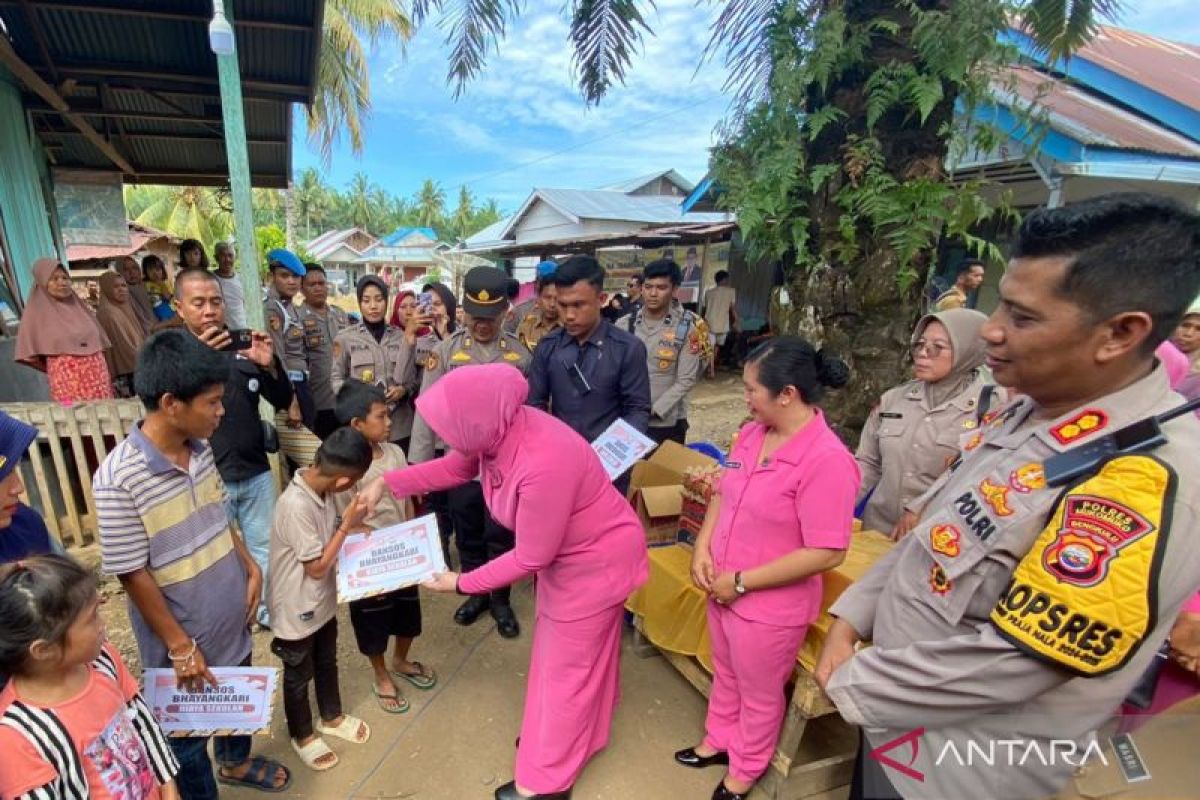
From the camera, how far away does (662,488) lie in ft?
11.5

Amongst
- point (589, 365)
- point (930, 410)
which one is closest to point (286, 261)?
point (589, 365)

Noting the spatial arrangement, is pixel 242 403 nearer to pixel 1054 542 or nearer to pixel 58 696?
pixel 58 696

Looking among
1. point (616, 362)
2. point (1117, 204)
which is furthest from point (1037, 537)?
point (616, 362)

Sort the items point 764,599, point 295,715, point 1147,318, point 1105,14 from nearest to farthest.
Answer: point 1147,318, point 764,599, point 295,715, point 1105,14

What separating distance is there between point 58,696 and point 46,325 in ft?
14.0

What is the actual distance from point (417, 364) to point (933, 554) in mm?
3655

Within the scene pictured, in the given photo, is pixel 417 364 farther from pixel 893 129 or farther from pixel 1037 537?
pixel 1037 537

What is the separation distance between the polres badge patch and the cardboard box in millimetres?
2372

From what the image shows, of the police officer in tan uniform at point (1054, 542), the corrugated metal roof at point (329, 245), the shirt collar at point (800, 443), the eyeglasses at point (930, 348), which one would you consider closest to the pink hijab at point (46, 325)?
the shirt collar at point (800, 443)

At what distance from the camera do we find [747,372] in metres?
2.12

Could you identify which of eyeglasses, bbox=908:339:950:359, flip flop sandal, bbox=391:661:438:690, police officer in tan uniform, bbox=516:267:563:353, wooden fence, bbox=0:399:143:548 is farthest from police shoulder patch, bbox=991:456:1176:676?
wooden fence, bbox=0:399:143:548

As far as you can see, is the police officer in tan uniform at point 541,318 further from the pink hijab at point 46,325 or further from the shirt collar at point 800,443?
the shirt collar at point 800,443

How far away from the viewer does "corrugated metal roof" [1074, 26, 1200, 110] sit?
647 cm

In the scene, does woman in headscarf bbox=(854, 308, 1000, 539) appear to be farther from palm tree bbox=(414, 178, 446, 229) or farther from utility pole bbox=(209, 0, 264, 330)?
palm tree bbox=(414, 178, 446, 229)
